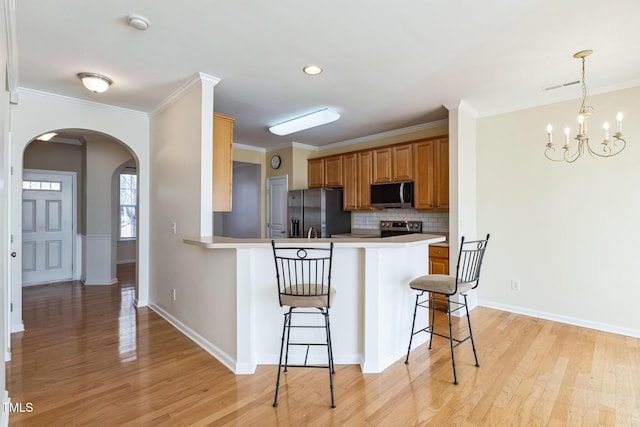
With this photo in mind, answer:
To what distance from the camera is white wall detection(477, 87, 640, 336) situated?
3.34 metres

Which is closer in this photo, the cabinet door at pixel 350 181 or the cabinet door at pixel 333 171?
the cabinet door at pixel 350 181

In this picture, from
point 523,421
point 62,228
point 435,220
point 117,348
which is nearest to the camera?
point 523,421

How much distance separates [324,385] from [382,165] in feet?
11.2

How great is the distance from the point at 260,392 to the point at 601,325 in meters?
3.60

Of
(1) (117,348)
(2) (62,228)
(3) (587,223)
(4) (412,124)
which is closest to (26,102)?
(1) (117,348)

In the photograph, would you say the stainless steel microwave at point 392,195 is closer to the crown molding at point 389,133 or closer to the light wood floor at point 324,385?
the crown molding at point 389,133

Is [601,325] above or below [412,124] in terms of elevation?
below

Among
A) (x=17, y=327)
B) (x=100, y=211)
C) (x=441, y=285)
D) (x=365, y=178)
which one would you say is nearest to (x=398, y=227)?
(x=365, y=178)

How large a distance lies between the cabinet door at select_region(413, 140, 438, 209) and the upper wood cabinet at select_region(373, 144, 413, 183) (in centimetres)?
11

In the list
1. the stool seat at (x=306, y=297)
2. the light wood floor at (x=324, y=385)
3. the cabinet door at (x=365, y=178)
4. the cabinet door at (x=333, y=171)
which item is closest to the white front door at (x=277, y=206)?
the cabinet door at (x=333, y=171)

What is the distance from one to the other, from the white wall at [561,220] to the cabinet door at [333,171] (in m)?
2.15

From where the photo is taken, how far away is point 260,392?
7.51 ft

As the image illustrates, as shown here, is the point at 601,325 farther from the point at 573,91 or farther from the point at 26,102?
the point at 26,102

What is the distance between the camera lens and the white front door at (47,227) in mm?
5500
